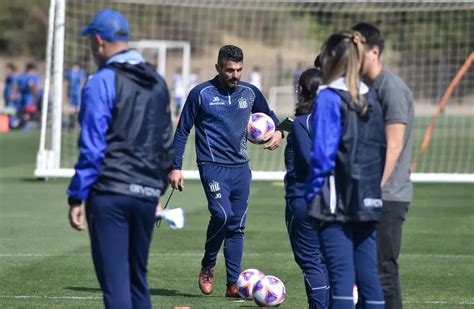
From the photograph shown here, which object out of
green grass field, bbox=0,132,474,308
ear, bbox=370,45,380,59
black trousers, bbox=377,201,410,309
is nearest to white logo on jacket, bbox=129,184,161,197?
black trousers, bbox=377,201,410,309

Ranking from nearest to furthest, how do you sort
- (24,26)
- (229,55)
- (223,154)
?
1. (229,55)
2. (223,154)
3. (24,26)

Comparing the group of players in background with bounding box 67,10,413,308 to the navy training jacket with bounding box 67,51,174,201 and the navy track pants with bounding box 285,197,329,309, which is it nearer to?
the navy training jacket with bounding box 67,51,174,201

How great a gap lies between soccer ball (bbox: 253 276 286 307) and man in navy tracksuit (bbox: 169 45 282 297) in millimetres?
850

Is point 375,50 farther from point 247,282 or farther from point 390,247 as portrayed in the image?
point 247,282

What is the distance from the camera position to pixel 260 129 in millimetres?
9414

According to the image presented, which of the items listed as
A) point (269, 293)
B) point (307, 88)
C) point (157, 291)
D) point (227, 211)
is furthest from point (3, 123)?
point (307, 88)

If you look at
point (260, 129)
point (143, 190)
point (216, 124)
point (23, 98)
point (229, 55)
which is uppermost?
point (229, 55)

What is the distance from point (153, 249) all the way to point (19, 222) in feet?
9.87

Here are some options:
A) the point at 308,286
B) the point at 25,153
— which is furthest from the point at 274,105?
the point at 308,286

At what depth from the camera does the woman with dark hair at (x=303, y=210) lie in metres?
7.89

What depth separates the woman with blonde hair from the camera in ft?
20.5

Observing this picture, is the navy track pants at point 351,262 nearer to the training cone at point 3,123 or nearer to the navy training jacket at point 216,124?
the navy training jacket at point 216,124

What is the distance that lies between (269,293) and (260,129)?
1442mm

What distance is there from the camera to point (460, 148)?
30453mm
